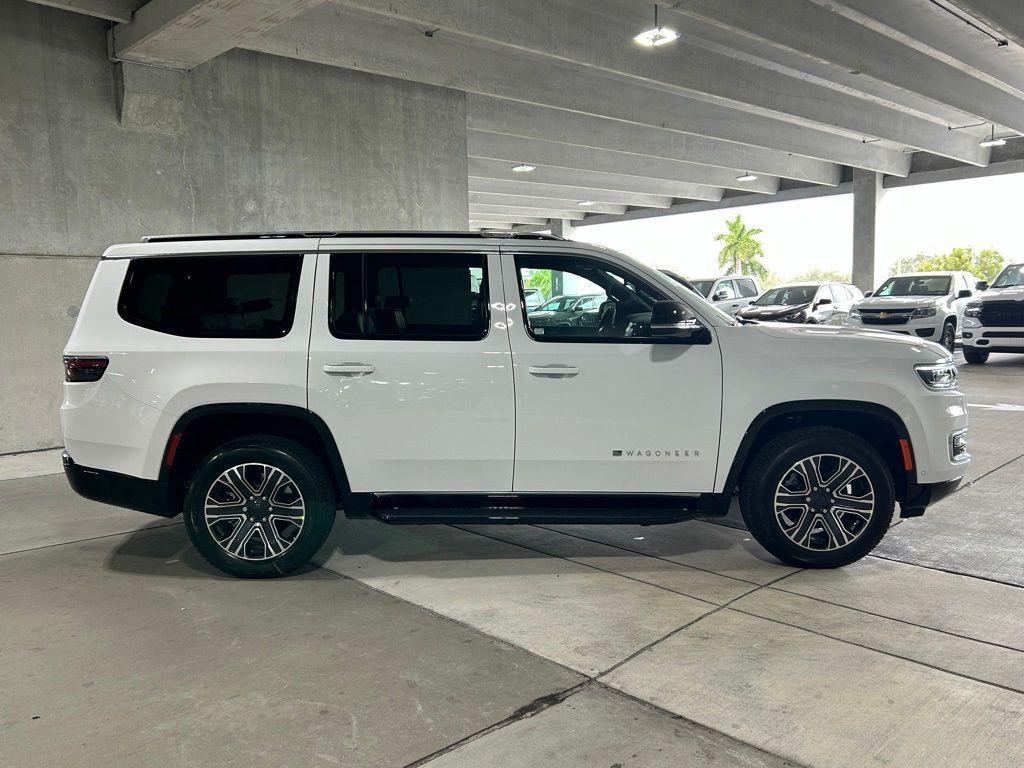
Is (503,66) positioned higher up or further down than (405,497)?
higher up

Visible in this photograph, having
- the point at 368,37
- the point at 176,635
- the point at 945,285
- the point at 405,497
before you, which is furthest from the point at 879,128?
the point at 176,635

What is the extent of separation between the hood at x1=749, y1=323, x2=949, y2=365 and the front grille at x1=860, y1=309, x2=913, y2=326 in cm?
1305

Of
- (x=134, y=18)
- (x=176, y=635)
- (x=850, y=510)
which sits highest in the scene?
(x=134, y=18)

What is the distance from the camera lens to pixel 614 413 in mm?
4500

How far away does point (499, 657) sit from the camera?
3.60 m

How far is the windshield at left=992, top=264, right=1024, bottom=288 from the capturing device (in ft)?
50.9

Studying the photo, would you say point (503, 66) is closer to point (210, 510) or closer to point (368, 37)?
point (368, 37)

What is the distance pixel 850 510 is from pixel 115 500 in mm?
4237

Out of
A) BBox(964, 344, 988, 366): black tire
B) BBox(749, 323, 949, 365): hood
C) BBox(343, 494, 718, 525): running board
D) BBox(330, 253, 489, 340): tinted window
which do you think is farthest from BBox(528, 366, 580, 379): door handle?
BBox(964, 344, 988, 366): black tire

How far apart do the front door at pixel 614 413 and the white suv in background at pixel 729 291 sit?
17.9m

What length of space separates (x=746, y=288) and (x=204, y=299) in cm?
2109

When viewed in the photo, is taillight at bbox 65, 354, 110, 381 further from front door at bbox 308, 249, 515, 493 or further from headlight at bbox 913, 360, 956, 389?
headlight at bbox 913, 360, 956, 389

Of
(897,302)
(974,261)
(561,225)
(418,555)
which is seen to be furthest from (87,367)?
(974,261)

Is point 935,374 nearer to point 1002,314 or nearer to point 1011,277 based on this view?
point 1002,314
